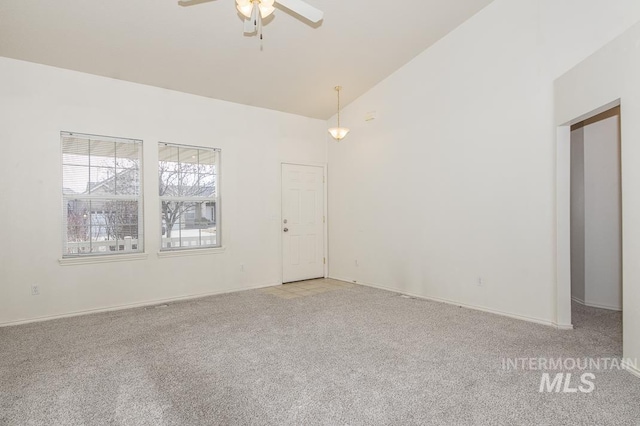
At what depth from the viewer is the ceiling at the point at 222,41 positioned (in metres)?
3.26

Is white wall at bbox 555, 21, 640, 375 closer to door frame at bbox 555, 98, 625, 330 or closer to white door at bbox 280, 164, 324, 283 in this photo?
door frame at bbox 555, 98, 625, 330

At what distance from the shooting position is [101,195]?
4270 mm

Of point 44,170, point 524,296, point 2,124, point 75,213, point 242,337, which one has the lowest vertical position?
point 242,337

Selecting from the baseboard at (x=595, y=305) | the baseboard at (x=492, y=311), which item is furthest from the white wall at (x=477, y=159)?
the baseboard at (x=595, y=305)

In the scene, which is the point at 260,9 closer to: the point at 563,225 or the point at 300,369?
the point at 300,369

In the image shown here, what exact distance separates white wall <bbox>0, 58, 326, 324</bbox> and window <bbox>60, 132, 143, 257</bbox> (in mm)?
112

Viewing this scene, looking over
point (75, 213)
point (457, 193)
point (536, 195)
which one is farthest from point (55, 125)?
point (536, 195)

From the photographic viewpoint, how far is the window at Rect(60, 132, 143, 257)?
13.4 ft

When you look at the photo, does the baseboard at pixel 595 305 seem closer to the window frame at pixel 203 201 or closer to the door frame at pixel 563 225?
the door frame at pixel 563 225

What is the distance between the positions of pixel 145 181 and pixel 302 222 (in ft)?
8.63

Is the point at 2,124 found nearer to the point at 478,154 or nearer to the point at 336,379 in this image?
the point at 336,379

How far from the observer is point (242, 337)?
11.0 feet

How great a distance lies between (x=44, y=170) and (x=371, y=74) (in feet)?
14.5

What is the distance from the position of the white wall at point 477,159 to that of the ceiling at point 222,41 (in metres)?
0.50
